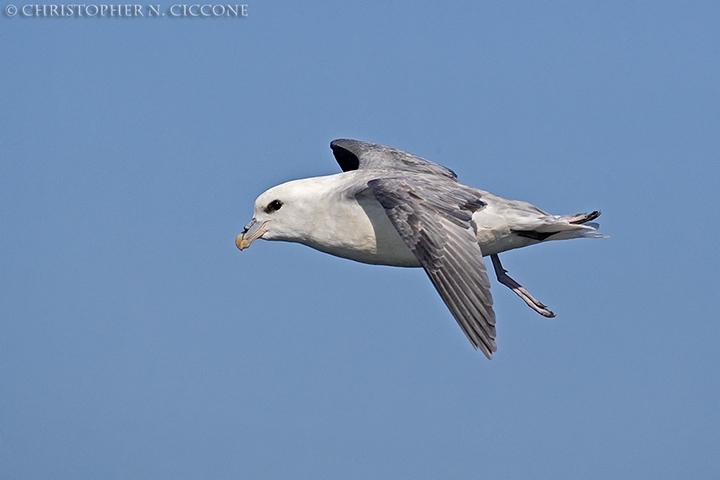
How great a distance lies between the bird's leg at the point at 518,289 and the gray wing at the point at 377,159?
1526 mm

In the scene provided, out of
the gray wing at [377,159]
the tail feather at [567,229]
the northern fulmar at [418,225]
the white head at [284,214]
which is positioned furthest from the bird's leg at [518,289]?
the white head at [284,214]

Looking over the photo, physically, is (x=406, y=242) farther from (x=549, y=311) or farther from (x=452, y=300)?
(x=549, y=311)

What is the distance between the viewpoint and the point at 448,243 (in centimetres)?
1246

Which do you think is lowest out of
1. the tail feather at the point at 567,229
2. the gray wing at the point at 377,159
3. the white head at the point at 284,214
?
the tail feather at the point at 567,229

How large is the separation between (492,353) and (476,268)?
1.01m

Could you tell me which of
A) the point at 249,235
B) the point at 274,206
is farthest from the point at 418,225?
the point at 249,235

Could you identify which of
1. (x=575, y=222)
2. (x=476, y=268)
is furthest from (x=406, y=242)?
(x=575, y=222)

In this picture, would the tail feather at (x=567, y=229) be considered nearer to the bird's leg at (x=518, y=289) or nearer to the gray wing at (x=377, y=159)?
the bird's leg at (x=518, y=289)

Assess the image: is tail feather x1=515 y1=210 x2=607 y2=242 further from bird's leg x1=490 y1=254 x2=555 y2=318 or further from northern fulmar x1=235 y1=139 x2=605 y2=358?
bird's leg x1=490 y1=254 x2=555 y2=318

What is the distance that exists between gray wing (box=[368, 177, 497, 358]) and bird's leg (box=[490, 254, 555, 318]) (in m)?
1.77

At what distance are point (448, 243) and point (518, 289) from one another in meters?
2.83

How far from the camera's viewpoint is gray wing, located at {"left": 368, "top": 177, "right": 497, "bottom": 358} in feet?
38.7

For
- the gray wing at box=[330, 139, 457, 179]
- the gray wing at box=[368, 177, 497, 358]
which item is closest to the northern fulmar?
the gray wing at box=[368, 177, 497, 358]

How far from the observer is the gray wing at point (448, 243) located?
38.7 feet
